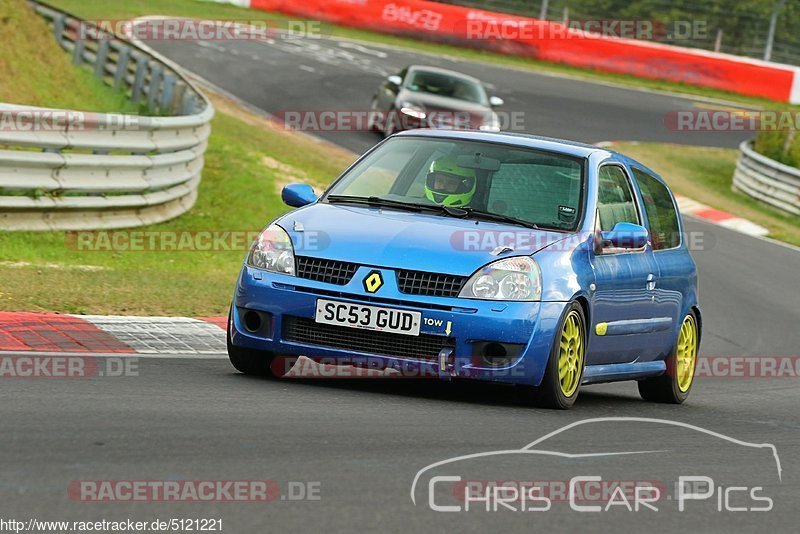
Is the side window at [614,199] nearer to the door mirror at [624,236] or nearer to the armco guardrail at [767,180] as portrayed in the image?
the door mirror at [624,236]

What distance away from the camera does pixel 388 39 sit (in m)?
45.0

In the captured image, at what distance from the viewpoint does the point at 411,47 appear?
144 ft

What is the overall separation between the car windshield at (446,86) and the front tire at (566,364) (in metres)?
19.1

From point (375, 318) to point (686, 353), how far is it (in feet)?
11.0

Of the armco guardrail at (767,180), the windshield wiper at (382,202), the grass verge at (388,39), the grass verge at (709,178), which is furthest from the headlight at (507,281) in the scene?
the grass verge at (388,39)

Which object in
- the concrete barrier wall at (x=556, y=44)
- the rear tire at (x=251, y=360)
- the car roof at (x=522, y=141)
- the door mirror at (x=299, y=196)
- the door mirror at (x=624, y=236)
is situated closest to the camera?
the rear tire at (x=251, y=360)

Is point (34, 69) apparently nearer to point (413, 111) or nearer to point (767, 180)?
point (413, 111)

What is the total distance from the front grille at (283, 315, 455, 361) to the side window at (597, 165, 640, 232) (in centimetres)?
159

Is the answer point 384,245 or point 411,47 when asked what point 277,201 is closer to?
point 384,245

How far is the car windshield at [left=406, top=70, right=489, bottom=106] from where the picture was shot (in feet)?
89.3

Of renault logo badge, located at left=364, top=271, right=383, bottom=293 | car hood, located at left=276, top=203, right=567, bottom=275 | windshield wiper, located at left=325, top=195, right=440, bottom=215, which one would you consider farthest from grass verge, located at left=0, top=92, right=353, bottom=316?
renault logo badge, located at left=364, top=271, right=383, bottom=293

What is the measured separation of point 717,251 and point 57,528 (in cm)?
1785

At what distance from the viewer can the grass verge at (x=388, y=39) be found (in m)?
41.6

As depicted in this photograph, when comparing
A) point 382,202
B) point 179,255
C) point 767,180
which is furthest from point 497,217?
point 767,180
